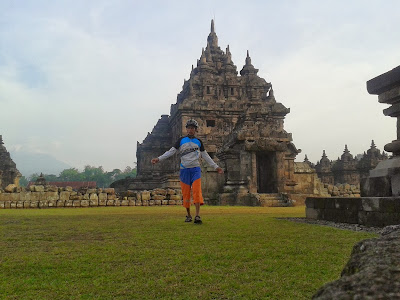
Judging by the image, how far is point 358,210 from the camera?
20.4 feet

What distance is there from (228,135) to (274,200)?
5712 mm

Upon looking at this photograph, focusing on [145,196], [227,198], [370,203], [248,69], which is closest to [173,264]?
[370,203]

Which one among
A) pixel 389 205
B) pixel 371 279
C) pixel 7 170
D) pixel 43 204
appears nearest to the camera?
pixel 371 279

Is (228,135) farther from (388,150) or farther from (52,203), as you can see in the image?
(388,150)

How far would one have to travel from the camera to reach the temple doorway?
17000 millimetres

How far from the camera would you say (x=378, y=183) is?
6309 millimetres

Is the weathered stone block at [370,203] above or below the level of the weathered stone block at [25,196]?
below

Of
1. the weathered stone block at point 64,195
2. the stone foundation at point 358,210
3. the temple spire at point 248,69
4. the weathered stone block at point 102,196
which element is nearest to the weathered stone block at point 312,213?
the stone foundation at point 358,210

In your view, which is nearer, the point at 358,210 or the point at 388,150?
the point at 358,210

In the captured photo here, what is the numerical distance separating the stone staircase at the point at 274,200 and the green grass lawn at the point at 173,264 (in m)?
9.66

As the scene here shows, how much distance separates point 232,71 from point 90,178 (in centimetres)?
7140

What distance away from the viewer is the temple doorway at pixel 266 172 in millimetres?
17000

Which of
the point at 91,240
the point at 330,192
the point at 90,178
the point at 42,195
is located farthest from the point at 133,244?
the point at 90,178

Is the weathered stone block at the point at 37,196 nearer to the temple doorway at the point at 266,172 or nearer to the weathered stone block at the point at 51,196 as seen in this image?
the weathered stone block at the point at 51,196
